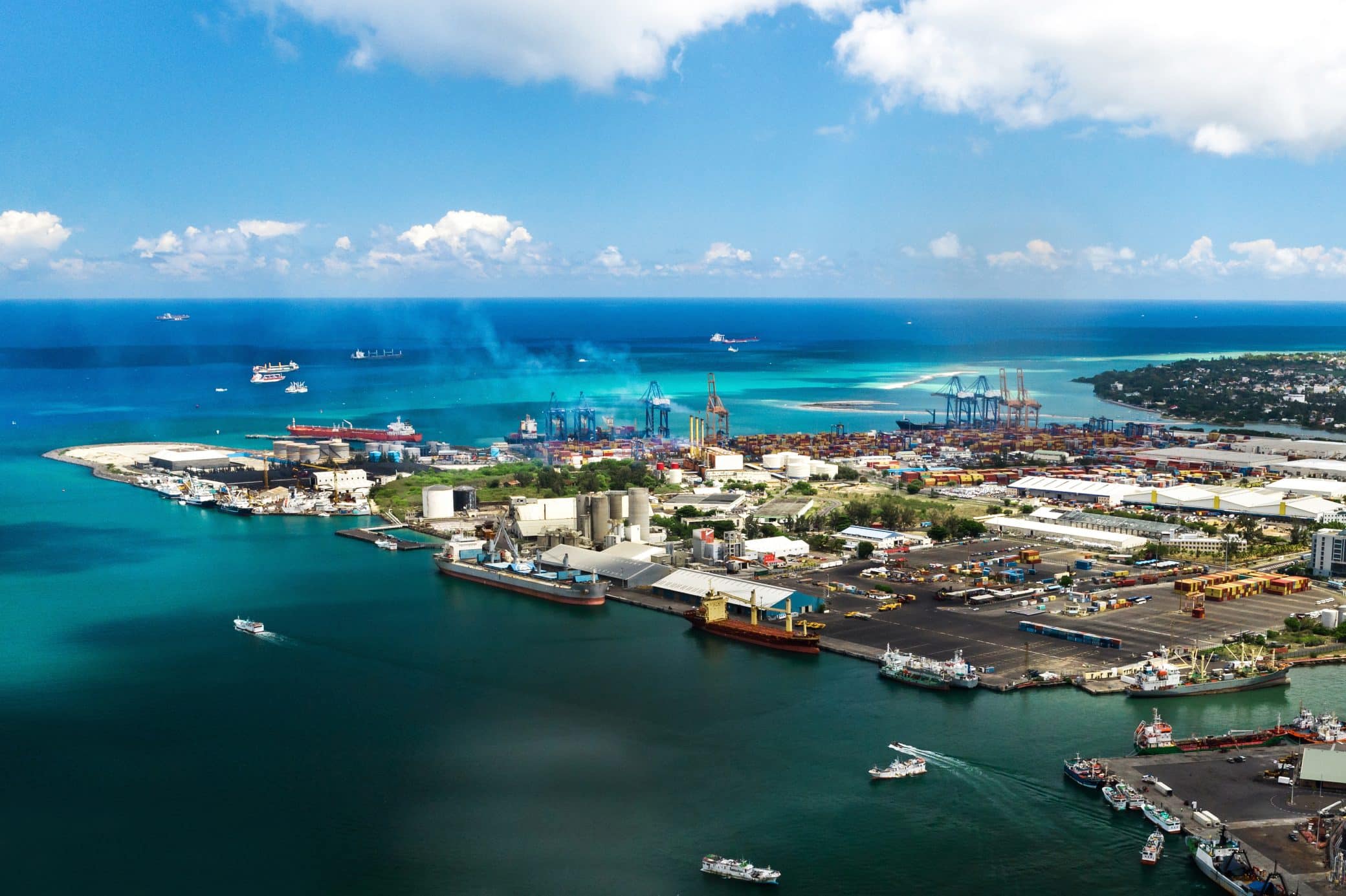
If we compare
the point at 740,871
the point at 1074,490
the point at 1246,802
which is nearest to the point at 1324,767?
the point at 1246,802

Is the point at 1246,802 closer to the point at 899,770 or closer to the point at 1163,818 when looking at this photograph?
the point at 1163,818

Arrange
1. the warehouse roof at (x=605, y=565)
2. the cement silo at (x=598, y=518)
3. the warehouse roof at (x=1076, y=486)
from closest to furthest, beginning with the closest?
1. the warehouse roof at (x=605, y=565)
2. the cement silo at (x=598, y=518)
3. the warehouse roof at (x=1076, y=486)

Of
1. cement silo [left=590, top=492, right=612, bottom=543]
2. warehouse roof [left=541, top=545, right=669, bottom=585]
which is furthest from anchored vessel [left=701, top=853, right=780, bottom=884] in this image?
cement silo [left=590, top=492, right=612, bottom=543]

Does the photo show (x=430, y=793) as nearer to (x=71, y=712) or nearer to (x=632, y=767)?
(x=632, y=767)

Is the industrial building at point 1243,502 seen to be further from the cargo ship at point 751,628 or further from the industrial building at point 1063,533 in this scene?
the cargo ship at point 751,628

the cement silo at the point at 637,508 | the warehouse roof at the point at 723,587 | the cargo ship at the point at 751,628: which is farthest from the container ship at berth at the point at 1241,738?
the cement silo at the point at 637,508

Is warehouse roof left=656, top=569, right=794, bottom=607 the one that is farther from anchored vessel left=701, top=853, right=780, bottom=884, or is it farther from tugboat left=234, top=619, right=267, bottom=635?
A: anchored vessel left=701, top=853, right=780, bottom=884
